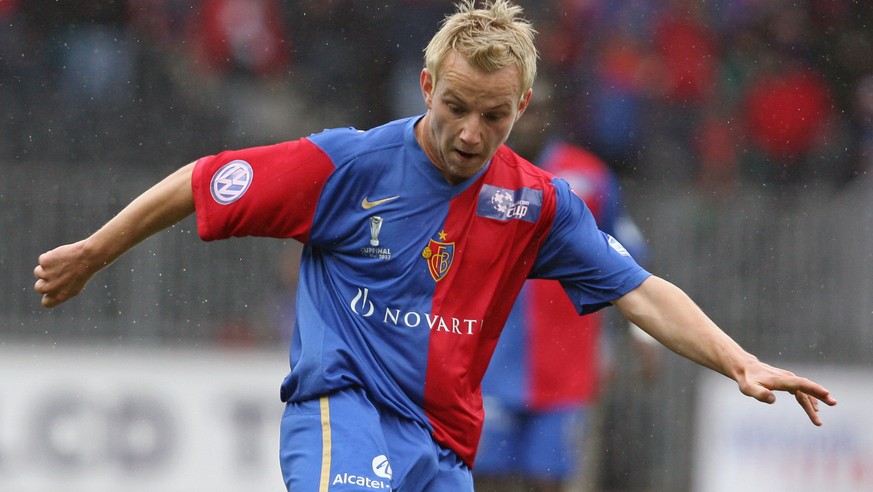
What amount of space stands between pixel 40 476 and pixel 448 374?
5.53m

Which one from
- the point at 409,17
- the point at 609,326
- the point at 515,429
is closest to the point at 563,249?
the point at 515,429

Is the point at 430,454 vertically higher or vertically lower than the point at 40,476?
higher

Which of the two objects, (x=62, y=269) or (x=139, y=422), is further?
(x=139, y=422)

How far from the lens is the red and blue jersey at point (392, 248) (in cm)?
416

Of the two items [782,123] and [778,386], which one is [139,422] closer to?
[782,123]

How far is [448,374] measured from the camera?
421 centimetres

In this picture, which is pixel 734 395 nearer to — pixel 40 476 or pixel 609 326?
pixel 609 326

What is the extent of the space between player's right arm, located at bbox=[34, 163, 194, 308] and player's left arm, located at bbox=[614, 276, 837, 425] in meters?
1.39

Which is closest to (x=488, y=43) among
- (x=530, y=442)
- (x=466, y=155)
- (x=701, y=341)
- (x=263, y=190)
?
(x=466, y=155)

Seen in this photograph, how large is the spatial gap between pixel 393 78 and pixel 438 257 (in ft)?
22.8

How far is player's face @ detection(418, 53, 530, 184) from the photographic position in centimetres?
402

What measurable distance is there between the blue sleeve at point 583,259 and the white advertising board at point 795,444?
5164mm

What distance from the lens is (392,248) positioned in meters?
4.22

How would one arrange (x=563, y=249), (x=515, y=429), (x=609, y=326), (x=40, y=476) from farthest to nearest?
1. (x=609, y=326)
2. (x=40, y=476)
3. (x=515, y=429)
4. (x=563, y=249)
